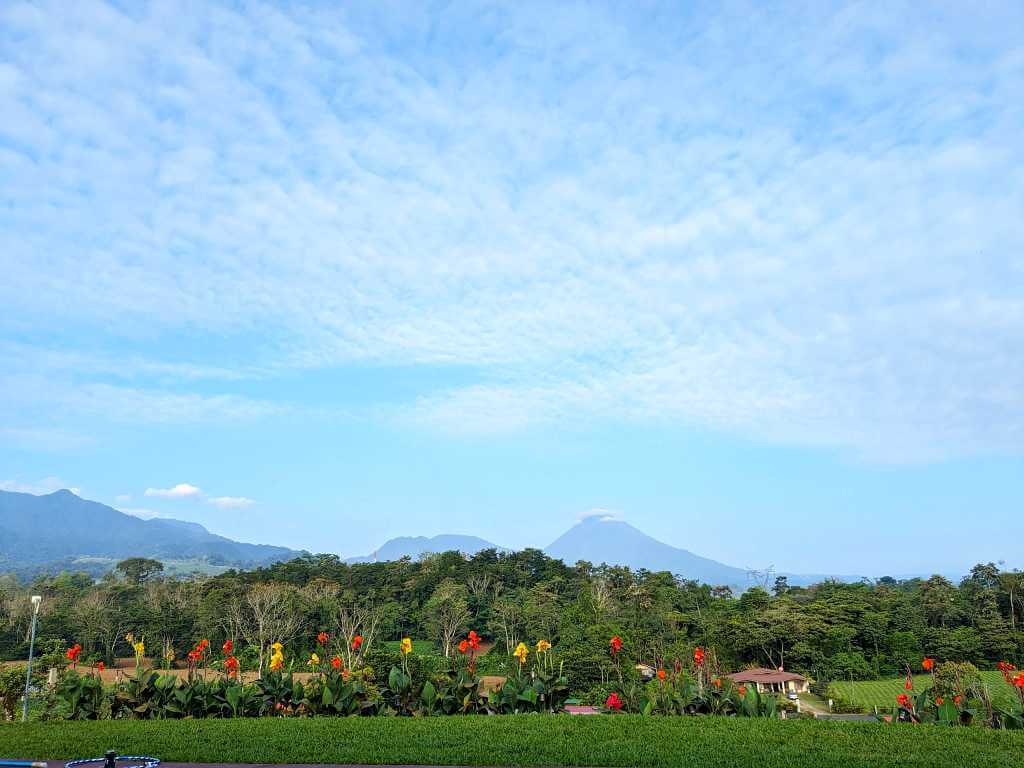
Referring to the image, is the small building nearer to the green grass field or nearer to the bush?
the green grass field

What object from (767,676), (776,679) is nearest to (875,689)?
(776,679)

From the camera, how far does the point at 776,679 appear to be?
27.2 meters

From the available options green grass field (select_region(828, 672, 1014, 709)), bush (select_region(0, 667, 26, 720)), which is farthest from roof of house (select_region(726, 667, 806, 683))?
bush (select_region(0, 667, 26, 720))

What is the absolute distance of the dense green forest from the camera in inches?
1197

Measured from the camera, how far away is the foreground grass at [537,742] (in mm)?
5816

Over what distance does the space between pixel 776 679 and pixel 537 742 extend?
24.6 meters

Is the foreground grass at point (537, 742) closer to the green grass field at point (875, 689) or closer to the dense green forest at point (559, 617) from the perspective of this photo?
the dense green forest at point (559, 617)

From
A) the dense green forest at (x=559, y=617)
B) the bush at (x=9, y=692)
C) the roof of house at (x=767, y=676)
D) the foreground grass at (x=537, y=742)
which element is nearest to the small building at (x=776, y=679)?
the roof of house at (x=767, y=676)

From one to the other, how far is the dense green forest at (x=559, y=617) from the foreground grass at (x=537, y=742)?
18783 mm

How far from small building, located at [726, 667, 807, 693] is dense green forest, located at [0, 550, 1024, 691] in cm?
110

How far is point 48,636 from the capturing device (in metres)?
33.6

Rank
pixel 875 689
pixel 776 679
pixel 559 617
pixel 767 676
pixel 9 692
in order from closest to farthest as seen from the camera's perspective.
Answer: pixel 9 692 → pixel 776 679 → pixel 767 676 → pixel 875 689 → pixel 559 617

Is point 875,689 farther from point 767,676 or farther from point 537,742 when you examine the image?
point 537,742

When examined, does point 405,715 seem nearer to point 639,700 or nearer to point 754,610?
point 639,700
